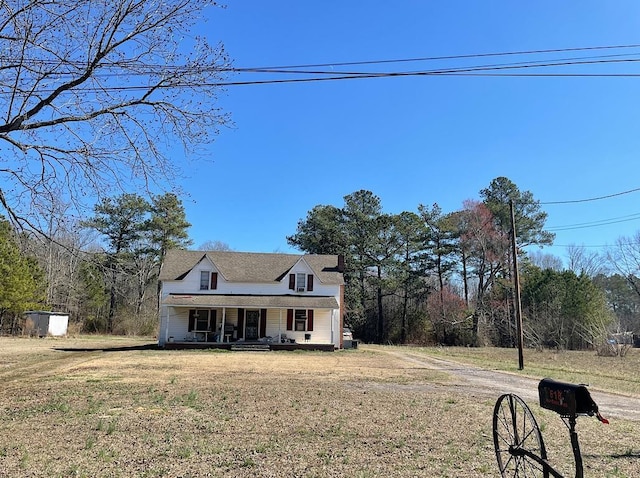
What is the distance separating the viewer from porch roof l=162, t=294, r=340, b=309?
28609 mm

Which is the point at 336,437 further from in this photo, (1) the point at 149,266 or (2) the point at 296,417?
(1) the point at 149,266

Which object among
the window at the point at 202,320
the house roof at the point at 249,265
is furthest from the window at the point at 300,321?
the window at the point at 202,320

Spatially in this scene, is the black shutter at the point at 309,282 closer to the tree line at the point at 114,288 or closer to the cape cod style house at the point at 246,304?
the cape cod style house at the point at 246,304

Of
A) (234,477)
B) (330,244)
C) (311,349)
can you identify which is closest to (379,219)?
(330,244)

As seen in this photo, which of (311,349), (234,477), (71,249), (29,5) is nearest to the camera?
(234,477)

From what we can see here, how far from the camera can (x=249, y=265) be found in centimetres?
3312

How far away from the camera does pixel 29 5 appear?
23.2 feet

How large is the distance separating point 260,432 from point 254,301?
23.2m

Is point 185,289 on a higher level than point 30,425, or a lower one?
higher

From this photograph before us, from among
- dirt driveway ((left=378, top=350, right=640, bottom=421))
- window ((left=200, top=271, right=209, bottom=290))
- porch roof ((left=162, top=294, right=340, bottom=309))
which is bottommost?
dirt driveway ((left=378, top=350, right=640, bottom=421))

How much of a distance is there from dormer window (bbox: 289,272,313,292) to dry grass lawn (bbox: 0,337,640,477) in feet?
63.5

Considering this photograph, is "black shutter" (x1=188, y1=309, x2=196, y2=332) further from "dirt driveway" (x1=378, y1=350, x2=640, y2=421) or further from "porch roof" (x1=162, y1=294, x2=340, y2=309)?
"dirt driveway" (x1=378, y1=350, x2=640, y2=421)

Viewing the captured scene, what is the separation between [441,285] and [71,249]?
4316cm

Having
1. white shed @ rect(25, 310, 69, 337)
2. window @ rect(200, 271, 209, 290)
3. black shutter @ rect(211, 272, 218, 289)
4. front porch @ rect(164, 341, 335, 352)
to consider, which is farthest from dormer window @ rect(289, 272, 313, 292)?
white shed @ rect(25, 310, 69, 337)
